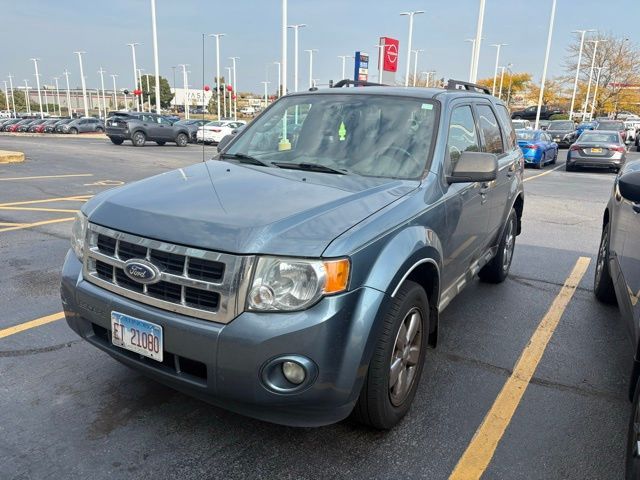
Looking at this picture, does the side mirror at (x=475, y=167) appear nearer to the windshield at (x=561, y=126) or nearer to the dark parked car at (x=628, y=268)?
the dark parked car at (x=628, y=268)

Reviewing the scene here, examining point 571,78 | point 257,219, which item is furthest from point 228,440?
point 571,78

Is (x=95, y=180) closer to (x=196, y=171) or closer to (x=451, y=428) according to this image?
(x=196, y=171)

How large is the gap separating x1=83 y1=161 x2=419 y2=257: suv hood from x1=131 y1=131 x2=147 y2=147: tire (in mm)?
24395

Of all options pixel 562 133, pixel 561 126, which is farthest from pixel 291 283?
pixel 561 126

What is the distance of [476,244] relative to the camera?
4.22 meters

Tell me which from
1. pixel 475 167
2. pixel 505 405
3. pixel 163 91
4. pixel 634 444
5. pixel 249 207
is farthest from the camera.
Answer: pixel 163 91

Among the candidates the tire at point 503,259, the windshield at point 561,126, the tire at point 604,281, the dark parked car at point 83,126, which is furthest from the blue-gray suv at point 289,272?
the dark parked car at point 83,126

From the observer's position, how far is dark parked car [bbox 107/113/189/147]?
84.6 ft

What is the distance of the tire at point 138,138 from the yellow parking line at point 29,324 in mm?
23382

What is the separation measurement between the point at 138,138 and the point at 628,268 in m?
25.8

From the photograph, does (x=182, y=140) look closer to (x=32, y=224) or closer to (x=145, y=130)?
(x=145, y=130)

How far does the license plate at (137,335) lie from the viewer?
2.50m

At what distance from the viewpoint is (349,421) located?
2.97m

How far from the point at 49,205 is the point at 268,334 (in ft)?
27.0
